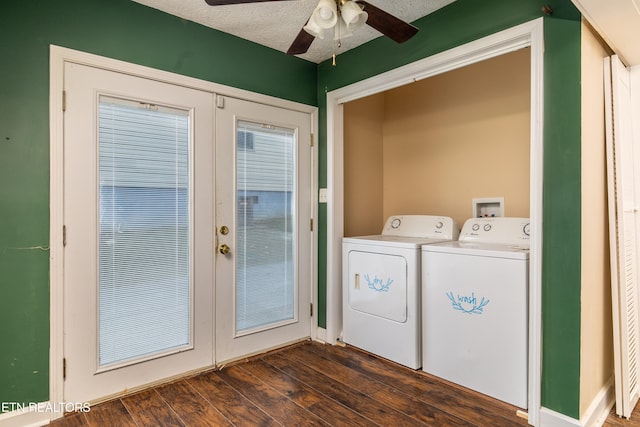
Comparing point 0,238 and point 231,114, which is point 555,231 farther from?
point 0,238

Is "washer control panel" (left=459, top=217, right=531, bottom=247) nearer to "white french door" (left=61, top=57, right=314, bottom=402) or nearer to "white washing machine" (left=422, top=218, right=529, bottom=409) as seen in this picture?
"white washing machine" (left=422, top=218, right=529, bottom=409)

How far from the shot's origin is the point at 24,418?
191 centimetres

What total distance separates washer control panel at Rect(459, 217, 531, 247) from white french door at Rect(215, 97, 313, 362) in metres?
1.30

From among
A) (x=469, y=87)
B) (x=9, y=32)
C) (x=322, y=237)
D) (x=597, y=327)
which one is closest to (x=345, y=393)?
(x=322, y=237)

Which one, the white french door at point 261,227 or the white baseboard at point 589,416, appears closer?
the white baseboard at point 589,416

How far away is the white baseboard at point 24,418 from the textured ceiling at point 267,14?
2407mm

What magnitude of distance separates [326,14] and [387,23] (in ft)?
1.09

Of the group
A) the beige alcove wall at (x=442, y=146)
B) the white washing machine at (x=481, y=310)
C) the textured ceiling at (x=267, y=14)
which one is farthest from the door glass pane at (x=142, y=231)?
the white washing machine at (x=481, y=310)

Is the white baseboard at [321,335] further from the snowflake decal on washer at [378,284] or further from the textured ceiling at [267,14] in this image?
the textured ceiling at [267,14]

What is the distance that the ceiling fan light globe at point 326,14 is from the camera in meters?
1.58

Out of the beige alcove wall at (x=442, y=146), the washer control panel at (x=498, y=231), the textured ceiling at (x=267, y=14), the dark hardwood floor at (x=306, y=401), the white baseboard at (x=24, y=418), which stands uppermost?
the textured ceiling at (x=267, y=14)

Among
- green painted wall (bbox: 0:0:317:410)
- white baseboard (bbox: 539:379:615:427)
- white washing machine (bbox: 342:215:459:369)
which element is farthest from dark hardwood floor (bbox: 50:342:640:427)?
green painted wall (bbox: 0:0:317:410)

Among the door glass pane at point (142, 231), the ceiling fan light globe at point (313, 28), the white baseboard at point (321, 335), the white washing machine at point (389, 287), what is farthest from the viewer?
the white baseboard at point (321, 335)

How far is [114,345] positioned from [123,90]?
1549mm
